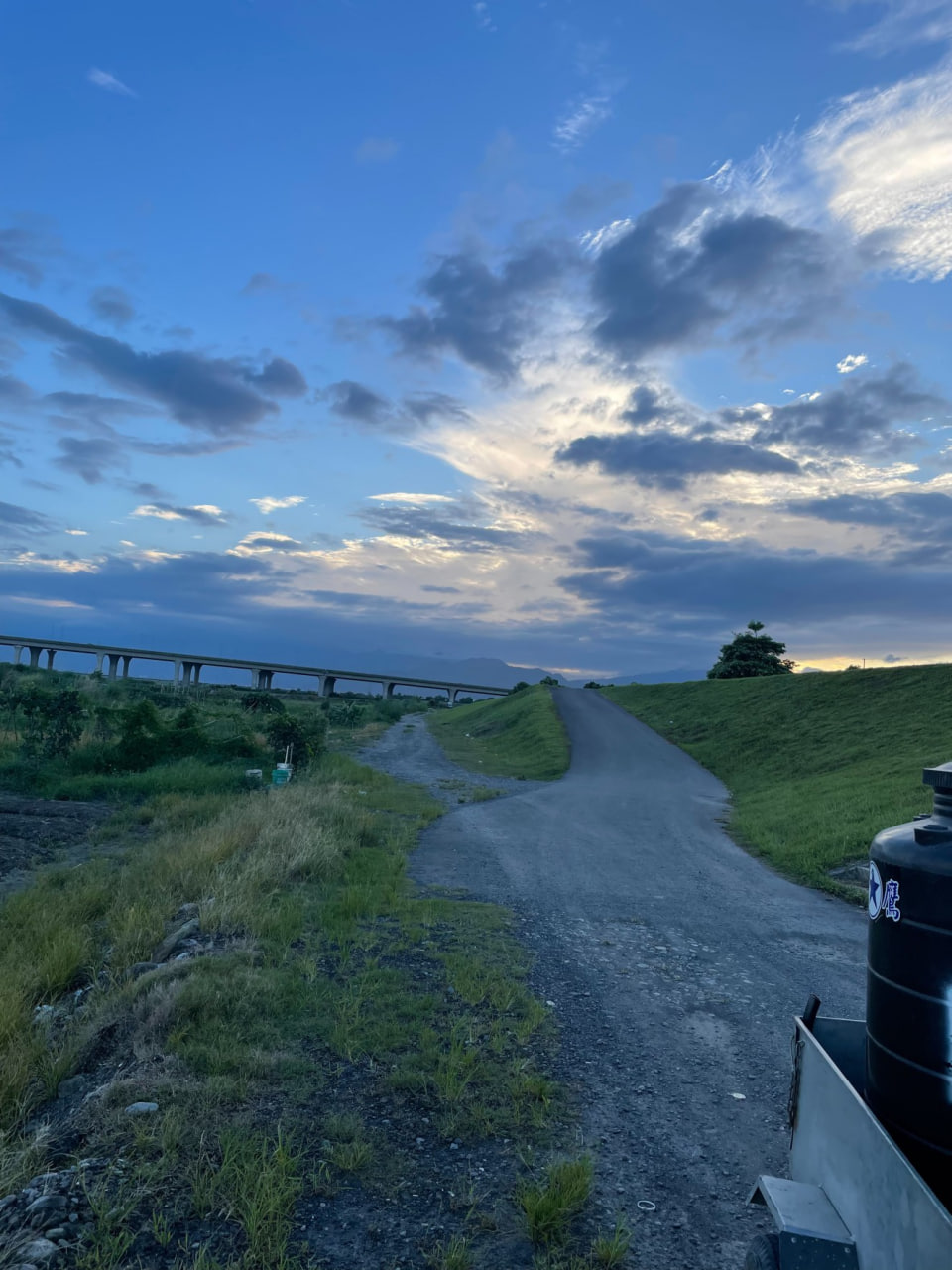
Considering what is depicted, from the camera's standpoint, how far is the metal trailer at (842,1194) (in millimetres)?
2412

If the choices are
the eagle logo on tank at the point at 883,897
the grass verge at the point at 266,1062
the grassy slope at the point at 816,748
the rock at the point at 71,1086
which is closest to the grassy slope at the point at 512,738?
the grassy slope at the point at 816,748

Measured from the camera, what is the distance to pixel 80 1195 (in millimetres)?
3840

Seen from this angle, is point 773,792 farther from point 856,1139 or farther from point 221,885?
point 856,1139

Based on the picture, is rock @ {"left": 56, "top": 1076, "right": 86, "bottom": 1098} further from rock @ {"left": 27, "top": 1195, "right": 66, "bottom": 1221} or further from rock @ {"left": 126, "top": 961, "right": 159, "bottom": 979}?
rock @ {"left": 126, "top": 961, "right": 159, "bottom": 979}

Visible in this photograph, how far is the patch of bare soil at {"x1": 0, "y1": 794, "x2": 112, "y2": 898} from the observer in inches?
502

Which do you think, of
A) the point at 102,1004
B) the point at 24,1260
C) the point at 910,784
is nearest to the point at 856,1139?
the point at 24,1260

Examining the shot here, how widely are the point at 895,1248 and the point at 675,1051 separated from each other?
152 inches

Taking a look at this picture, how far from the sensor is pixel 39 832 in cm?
1506

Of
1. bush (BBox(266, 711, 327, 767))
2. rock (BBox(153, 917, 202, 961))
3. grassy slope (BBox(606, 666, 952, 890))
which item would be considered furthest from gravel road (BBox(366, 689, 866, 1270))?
bush (BBox(266, 711, 327, 767))

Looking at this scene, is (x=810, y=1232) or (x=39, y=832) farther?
(x=39, y=832)

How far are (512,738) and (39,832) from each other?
28.1 m

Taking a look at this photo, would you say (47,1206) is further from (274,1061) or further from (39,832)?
(39,832)

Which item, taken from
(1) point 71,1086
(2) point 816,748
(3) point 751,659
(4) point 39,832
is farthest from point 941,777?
(3) point 751,659

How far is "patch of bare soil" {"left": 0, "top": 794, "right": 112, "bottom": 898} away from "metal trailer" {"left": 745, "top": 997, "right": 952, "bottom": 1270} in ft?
36.8
